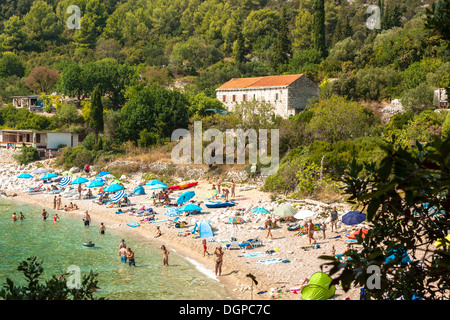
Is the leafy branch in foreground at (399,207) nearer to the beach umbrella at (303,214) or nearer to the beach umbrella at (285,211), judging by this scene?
the beach umbrella at (303,214)

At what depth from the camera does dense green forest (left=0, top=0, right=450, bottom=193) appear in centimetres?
3366

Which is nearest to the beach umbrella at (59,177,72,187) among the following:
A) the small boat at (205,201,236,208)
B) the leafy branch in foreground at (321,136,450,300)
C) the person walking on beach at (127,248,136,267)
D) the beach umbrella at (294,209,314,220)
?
the small boat at (205,201,236,208)

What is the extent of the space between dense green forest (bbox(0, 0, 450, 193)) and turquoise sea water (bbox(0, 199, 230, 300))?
937cm

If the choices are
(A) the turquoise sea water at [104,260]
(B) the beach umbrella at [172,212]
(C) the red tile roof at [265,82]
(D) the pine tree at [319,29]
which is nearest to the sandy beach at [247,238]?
(B) the beach umbrella at [172,212]

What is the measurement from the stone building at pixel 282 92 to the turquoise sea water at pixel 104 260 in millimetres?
26010

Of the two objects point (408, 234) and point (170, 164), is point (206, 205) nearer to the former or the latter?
point (170, 164)

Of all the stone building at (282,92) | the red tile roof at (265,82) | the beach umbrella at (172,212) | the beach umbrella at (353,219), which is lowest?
the beach umbrella at (172,212)

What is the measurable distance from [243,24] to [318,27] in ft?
120

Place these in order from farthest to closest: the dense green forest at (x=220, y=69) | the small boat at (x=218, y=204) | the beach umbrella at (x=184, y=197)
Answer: the dense green forest at (x=220, y=69)
the beach umbrella at (x=184, y=197)
the small boat at (x=218, y=204)

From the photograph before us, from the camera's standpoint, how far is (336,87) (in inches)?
1794

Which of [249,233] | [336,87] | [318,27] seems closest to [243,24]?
[318,27]

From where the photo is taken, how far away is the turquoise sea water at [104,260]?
16.7 m

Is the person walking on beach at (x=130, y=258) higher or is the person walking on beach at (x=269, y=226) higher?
the person walking on beach at (x=269, y=226)

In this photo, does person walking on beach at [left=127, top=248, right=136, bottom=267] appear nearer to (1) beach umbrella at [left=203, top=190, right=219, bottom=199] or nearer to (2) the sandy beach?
(2) the sandy beach
